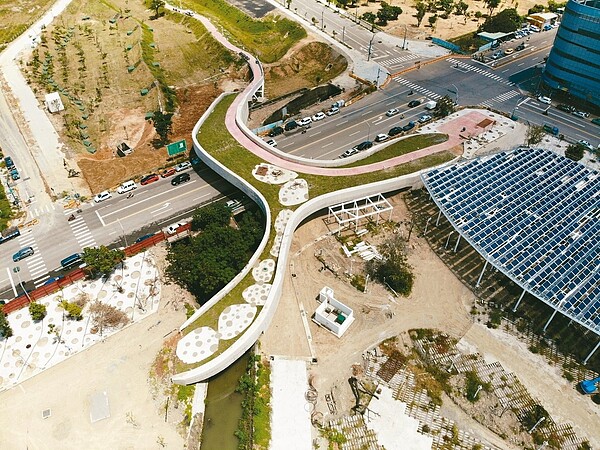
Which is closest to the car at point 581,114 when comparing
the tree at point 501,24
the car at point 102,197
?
the tree at point 501,24

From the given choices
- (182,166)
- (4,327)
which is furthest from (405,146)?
(4,327)

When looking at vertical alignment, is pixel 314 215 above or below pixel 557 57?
below

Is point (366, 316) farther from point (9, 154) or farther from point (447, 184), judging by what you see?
point (9, 154)

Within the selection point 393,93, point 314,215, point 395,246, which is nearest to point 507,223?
point 395,246

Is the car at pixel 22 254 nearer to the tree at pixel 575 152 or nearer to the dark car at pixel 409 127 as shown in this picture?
the dark car at pixel 409 127

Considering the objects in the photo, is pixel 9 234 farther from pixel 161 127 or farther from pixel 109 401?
pixel 109 401
